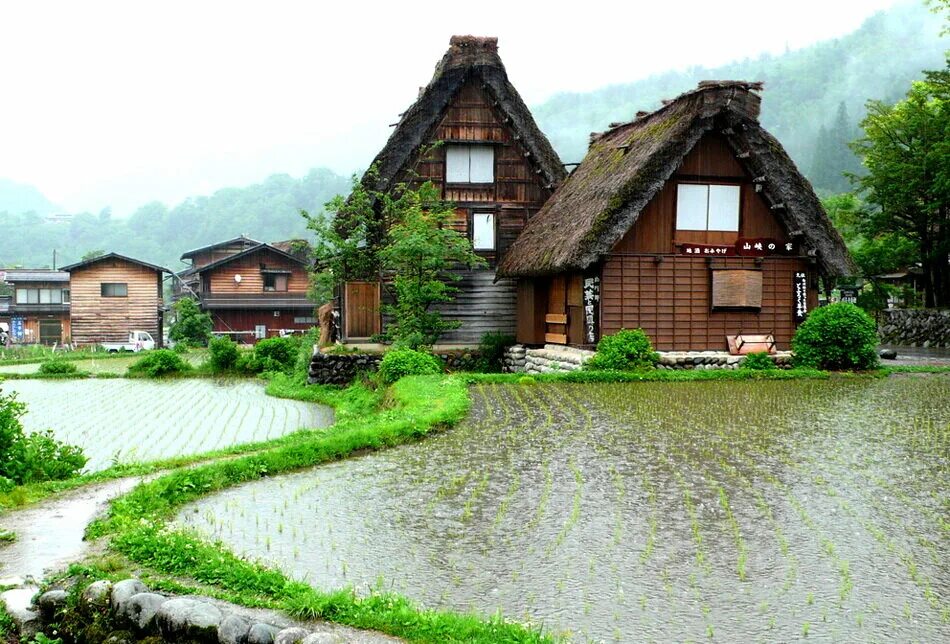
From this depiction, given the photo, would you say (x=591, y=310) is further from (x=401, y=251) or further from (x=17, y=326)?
(x=17, y=326)

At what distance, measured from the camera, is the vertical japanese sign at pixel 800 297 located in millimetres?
19844

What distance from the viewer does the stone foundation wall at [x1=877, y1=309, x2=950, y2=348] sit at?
3372 cm

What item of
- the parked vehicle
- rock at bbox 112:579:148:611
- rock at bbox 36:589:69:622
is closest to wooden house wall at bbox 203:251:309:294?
the parked vehicle

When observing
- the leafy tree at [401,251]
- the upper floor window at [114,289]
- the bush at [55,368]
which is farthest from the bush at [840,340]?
the upper floor window at [114,289]

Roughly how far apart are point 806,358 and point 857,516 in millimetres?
11553

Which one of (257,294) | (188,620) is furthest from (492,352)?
(257,294)

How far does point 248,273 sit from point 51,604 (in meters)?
40.3

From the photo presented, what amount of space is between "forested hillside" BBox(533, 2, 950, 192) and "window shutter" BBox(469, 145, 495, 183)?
50349mm

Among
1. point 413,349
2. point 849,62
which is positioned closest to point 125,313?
point 413,349

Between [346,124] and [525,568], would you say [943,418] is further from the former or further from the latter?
[346,124]

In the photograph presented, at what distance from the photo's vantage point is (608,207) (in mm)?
17484

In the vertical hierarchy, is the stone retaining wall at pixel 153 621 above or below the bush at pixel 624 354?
below

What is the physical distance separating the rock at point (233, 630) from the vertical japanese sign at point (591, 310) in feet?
48.8

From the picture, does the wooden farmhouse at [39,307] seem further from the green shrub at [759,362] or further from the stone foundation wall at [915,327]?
the stone foundation wall at [915,327]
